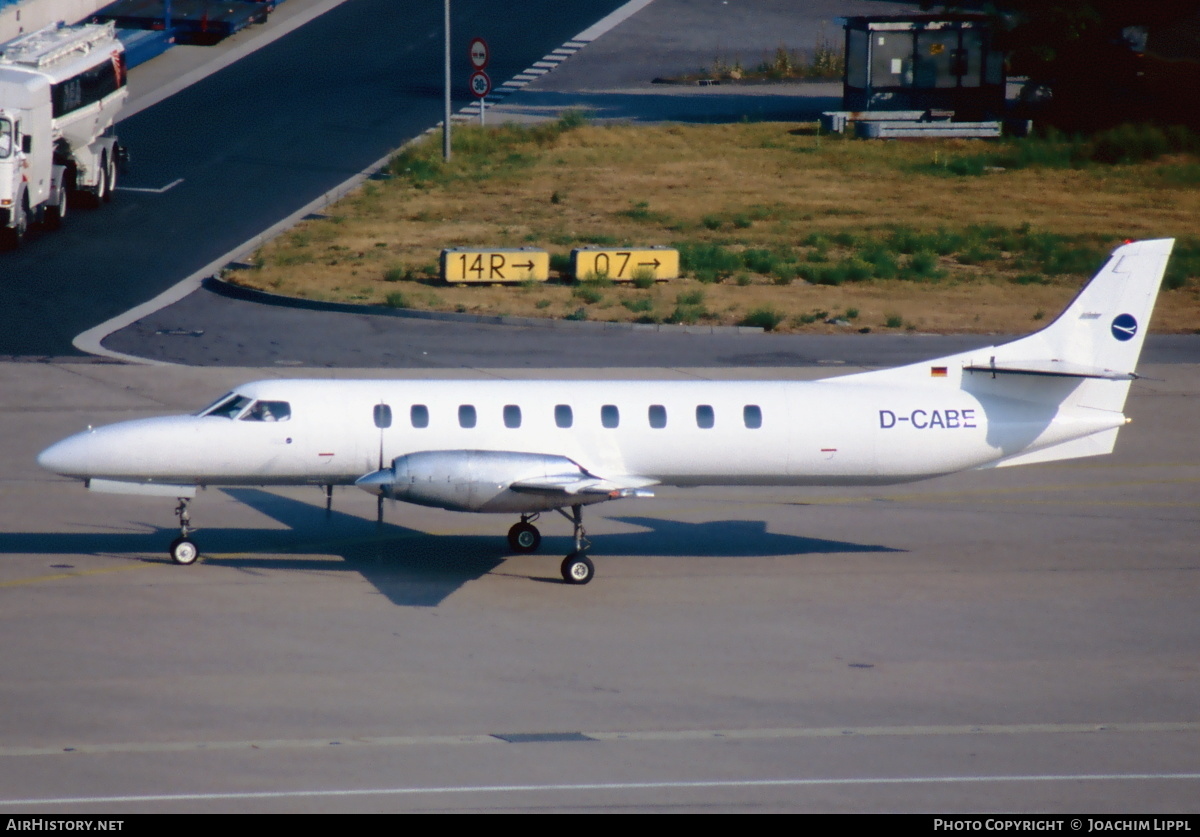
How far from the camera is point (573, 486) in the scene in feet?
70.4

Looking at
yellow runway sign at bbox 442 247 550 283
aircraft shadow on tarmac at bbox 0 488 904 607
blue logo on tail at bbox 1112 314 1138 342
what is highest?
blue logo on tail at bbox 1112 314 1138 342

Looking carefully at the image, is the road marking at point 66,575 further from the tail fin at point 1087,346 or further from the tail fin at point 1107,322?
the tail fin at point 1107,322

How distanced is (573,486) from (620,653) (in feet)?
9.19

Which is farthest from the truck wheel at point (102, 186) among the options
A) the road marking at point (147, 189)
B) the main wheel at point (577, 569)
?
the main wheel at point (577, 569)

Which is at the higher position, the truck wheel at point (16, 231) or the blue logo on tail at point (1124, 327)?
the blue logo on tail at point (1124, 327)

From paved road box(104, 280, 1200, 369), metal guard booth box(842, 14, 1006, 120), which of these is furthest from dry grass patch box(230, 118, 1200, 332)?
metal guard booth box(842, 14, 1006, 120)

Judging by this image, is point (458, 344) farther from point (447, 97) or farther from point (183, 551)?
point (447, 97)

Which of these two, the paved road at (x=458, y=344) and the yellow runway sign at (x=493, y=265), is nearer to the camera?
the paved road at (x=458, y=344)

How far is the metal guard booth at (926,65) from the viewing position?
6238 cm

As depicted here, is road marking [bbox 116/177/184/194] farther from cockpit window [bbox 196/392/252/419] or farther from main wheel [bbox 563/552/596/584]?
main wheel [bbox 563/552/596/584]

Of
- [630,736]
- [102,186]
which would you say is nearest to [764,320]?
[102,186]

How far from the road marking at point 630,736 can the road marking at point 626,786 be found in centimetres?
131

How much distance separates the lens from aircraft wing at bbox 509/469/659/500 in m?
21.3

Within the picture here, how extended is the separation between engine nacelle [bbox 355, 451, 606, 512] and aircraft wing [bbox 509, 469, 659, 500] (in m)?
0.03
